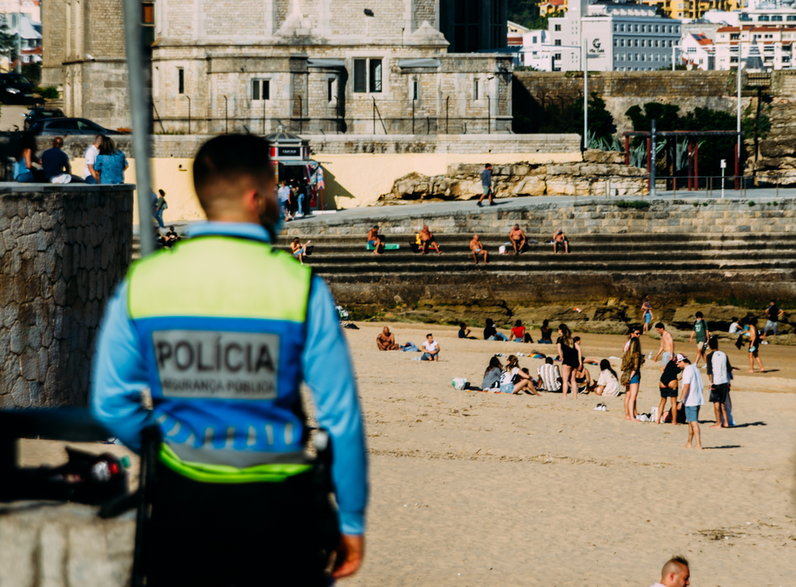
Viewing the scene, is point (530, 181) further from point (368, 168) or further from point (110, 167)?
point (110, 167)

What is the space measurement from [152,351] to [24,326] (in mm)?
8108

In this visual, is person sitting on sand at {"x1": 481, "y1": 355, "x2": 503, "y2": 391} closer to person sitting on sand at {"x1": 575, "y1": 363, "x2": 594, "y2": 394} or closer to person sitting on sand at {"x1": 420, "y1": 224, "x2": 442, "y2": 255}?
person sitting on sand at {"x1": 575, "y1": 363, "x2": 594, "y2": 394}

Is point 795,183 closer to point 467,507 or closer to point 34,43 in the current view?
point 467,507

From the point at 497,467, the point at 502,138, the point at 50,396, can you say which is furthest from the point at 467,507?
the point at 502,138

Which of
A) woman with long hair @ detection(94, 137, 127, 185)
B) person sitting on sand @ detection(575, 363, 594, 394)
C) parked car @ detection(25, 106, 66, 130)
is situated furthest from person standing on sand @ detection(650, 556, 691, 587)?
parked car @ detection(25, 106, 66, 130)

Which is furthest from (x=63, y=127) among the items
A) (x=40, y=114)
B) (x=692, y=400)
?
(x=692, y=400)

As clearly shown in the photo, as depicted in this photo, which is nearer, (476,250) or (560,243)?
(476,250)

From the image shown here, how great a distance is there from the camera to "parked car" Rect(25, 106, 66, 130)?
135 feet

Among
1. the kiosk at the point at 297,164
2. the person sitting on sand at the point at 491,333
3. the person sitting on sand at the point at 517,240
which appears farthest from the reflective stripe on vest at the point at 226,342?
the kiosk at the point at 297,164

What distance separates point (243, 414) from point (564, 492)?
11.0 metres

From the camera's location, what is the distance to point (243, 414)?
10.4ft

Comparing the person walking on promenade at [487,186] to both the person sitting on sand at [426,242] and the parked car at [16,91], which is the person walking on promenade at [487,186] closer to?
the person sitting on sand at [426,242]

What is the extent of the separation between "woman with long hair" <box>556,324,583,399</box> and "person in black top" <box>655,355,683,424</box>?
2412 mm

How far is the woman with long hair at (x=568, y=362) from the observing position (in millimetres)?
20375
